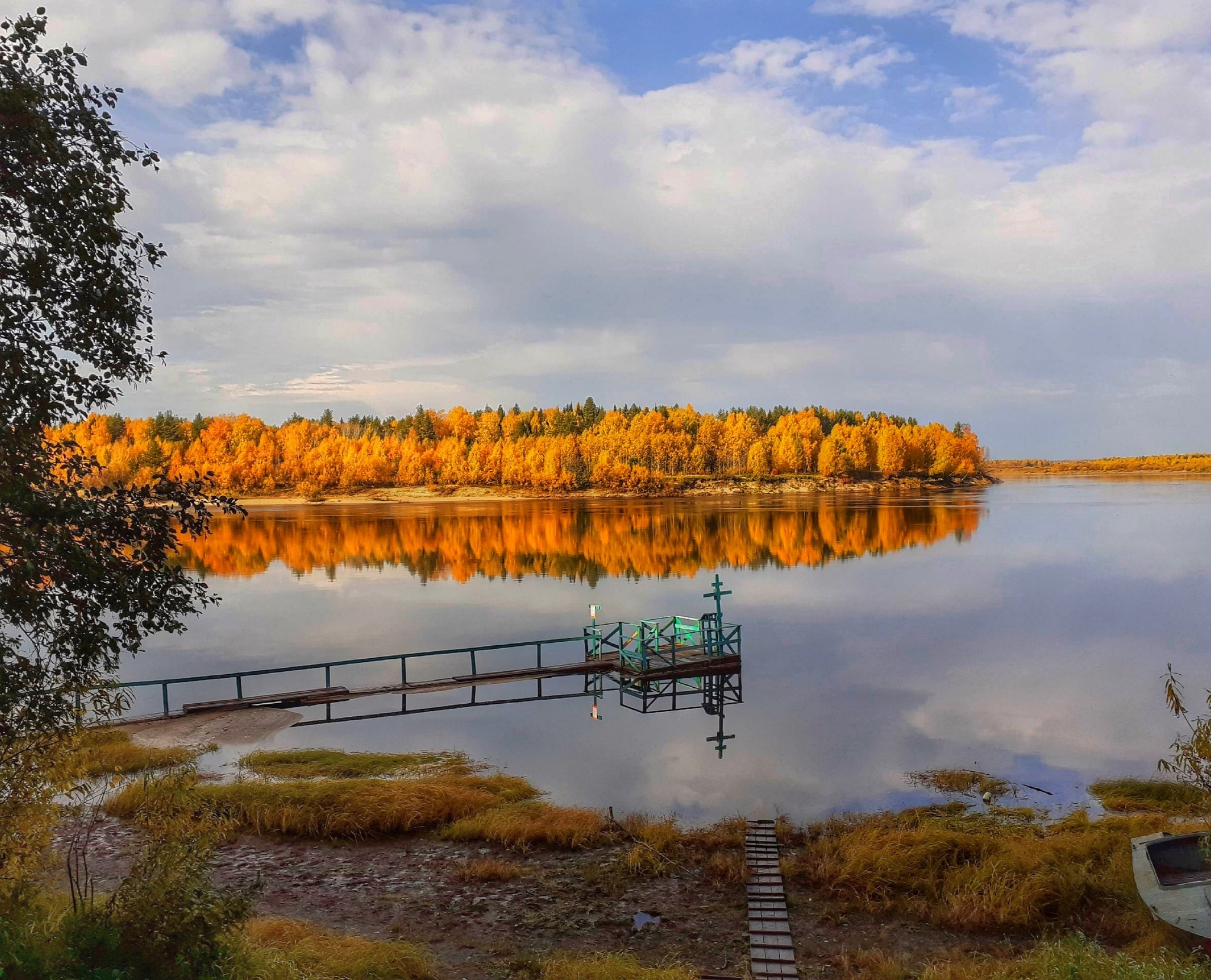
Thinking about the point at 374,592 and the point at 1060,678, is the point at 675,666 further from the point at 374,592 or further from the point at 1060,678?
the point at 374,592

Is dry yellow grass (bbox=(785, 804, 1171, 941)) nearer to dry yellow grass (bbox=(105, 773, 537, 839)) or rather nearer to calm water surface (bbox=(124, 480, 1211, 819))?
calm water surface (bbox=(124, 480, 1211, 819))

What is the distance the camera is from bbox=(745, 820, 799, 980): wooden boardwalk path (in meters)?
14.4

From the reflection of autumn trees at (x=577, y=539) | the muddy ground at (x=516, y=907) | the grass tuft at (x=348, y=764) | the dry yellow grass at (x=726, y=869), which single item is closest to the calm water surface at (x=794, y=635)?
the reflection of autumn trees at (x=577, y=539)

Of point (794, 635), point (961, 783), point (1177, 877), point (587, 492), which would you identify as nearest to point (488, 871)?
point (1177, 877)

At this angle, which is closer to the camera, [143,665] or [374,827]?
[374,827]

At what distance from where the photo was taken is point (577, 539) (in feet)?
295

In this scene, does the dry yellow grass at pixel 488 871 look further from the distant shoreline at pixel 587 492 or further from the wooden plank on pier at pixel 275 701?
the distant shoreline at pixel 587 492

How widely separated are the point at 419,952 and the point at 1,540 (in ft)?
32.8

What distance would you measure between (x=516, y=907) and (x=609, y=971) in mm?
4381

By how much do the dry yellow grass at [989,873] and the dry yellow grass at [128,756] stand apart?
63.9 ft

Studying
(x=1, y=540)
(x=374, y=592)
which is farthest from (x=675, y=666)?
(x=374, y=592)

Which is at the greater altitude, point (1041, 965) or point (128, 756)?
point (1041, 965)

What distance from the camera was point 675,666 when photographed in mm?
26344

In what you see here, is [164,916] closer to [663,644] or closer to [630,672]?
[630,672]
